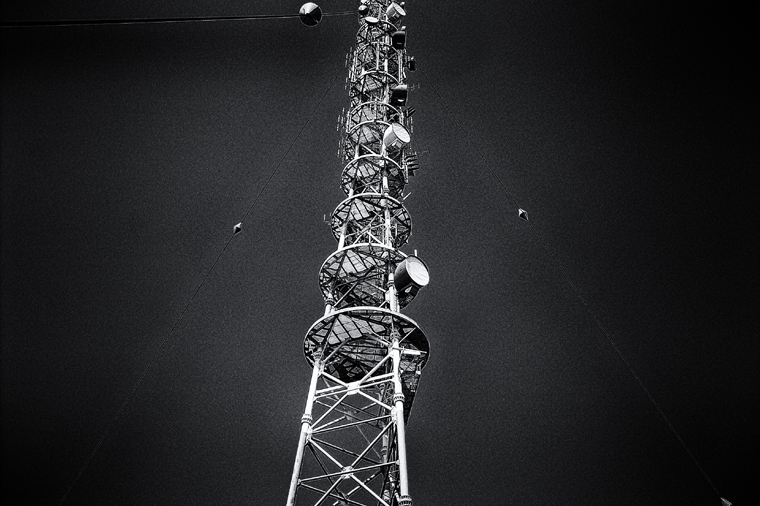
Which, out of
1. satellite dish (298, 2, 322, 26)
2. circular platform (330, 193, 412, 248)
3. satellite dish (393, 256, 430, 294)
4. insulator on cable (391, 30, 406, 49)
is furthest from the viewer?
insulator on cable (391, 30, 406, 49)

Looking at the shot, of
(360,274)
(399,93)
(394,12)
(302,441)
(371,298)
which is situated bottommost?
(302,441)

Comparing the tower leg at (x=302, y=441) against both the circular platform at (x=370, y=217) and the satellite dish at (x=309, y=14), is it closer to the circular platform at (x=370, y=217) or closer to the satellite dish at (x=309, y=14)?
the circular platform at (x=370, y=217)

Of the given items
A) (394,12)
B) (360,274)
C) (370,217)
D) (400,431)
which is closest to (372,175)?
(370,217)

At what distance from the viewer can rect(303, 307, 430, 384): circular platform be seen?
12.1 meters

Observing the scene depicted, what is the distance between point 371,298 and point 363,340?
198cm

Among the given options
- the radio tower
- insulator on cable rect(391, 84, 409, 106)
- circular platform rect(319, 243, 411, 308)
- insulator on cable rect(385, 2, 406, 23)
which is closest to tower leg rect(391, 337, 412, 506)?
the radio tower

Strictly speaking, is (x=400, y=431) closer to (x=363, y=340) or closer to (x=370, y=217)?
(x=363, y=340)

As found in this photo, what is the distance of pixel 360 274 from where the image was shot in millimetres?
14602

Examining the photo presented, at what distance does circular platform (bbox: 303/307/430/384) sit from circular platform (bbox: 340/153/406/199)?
6.13 m

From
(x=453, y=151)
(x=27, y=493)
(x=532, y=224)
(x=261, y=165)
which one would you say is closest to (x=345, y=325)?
(x=27, y=493)

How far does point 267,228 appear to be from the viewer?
33750 millimetres

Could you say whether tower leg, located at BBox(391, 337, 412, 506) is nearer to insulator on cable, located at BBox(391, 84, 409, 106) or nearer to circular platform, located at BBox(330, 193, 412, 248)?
circular platform, located at BBox(330, 193, 412, 248)

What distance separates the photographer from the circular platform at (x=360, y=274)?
46.5ft

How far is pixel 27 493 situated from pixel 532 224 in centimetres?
3002
